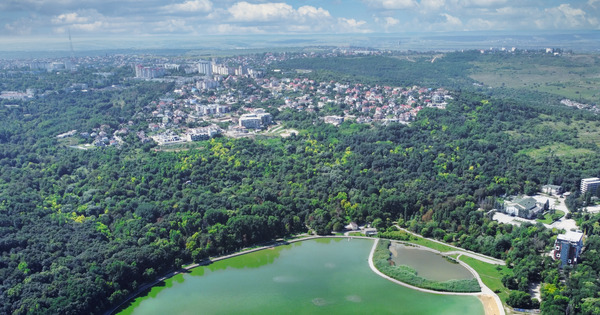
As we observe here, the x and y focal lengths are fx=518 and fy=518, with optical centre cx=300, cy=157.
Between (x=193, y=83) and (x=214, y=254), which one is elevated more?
(x=193, y=83)

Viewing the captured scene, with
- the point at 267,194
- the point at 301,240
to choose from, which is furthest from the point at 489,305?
the point at 267,194

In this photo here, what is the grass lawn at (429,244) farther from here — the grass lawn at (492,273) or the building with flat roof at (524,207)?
the building with flat roof at (524,207)

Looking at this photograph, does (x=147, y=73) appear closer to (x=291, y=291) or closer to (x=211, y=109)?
(x=211, y=109)

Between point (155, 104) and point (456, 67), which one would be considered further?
point (456, 67)

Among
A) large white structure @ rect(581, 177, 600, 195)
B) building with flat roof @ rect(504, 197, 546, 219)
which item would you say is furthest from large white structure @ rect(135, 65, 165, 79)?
large white structure @ rect(581, 177, 600, 195)

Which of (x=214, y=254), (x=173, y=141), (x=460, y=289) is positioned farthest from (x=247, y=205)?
(x=173, y=141)

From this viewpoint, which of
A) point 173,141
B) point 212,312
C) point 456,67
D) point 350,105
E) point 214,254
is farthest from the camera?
point 456,67

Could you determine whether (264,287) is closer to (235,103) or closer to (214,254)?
(214,254)
